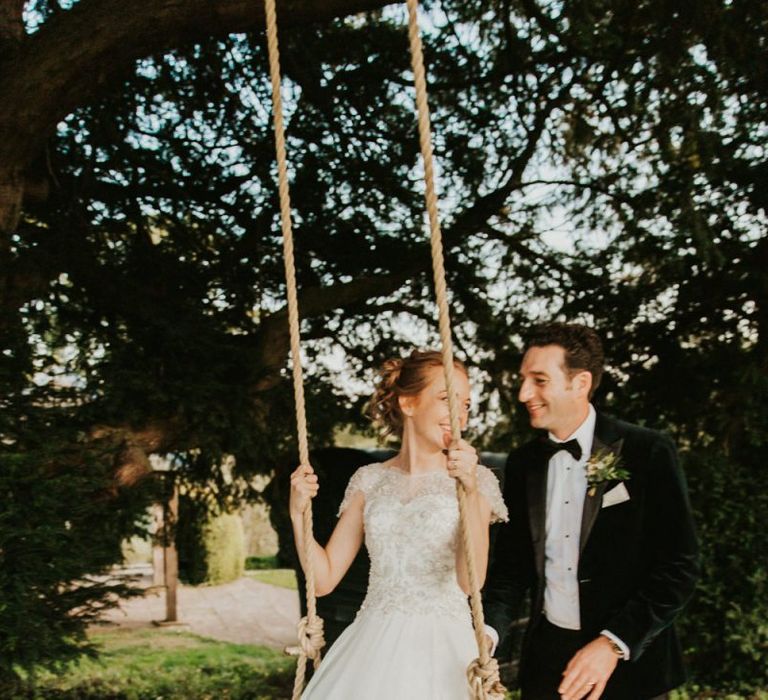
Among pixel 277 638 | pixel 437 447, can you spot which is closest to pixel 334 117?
pixel 437 447

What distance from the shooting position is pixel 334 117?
5.70 m

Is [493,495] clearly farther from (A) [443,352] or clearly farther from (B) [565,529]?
(A) [443,352]

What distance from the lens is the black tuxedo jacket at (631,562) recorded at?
2.46 metres

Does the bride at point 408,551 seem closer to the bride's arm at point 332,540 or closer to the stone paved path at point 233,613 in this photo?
the bride's arm at point 332,540

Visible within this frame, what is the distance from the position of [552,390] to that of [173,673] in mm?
5894

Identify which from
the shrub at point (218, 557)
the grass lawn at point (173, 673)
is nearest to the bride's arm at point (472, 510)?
the grass lawn at point (173, 673)

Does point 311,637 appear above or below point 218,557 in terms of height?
above

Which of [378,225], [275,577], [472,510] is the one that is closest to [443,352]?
[472,510]

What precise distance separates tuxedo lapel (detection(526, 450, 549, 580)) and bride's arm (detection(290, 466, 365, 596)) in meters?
0.53

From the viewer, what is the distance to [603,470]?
2598 mm

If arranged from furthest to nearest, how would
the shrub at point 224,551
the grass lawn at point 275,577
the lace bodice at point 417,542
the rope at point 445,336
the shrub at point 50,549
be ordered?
the grass lawn at point 275,577 → the shrub at point 224,551 → the shrub at point 50,549 → the lace bodice at point 417,542 → the rope at point 445,336

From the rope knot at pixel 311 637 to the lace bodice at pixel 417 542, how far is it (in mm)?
279

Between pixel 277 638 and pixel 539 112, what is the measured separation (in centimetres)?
665

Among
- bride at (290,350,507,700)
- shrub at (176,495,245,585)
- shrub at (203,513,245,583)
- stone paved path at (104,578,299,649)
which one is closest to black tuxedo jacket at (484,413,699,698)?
bride at (290,350,507,700)
